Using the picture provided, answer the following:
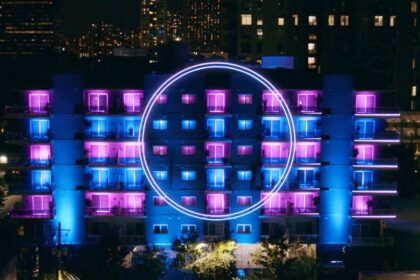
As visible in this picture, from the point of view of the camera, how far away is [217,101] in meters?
31.0

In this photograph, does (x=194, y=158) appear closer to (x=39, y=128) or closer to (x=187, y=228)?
(x=187, y=228)

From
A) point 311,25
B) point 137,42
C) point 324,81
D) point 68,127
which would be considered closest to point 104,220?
→ point 68,127

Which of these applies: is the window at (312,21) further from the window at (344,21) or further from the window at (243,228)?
the window at (243,228)

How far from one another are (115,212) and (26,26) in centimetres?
11158

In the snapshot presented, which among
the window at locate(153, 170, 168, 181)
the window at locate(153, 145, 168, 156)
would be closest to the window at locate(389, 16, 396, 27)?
the window at locate(153, 145, 168, 156)

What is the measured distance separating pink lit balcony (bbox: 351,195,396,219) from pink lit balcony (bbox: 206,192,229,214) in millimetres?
5294

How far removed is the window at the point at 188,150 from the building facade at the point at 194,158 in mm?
41

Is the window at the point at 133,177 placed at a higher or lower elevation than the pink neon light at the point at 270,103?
lower

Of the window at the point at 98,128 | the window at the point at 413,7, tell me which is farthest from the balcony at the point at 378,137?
the window at the point at 413,7

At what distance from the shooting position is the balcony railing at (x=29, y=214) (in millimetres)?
30844

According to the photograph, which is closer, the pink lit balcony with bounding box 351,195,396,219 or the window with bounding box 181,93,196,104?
the window with bounding box 181,93,196,104

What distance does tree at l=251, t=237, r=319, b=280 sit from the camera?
26.4 meters

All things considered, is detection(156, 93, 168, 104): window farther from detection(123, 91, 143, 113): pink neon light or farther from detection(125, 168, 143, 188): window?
detection(125, 168, 143, 188): window

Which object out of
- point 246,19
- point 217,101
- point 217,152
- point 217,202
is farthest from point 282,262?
point 246,19
